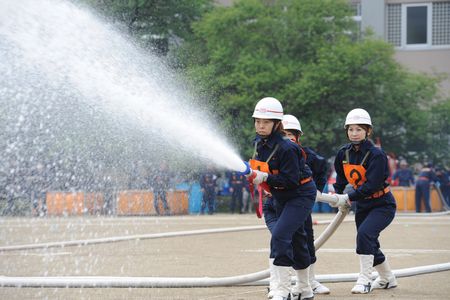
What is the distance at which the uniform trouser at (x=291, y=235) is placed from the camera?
973 centimetres

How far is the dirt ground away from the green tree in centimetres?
1101

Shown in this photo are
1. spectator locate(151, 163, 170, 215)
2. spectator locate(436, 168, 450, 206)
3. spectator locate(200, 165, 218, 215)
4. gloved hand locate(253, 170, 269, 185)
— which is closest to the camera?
gloved hand locate(253, 170, 269, 185)

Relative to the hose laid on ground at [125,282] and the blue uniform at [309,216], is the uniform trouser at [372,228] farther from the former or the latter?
the hose laid on ground at [125,282]

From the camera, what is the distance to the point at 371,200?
11461 millimetres

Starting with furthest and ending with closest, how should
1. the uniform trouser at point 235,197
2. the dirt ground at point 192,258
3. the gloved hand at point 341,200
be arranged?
the uniform trouser at point 235,197
the gloved hand at point 341,200
the dirt ground at point 192,258

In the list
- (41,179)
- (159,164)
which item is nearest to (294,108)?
(159,164)

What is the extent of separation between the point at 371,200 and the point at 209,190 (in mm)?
22132

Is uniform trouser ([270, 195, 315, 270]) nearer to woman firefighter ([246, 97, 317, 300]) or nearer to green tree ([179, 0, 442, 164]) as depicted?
woman firefighter ([246, 97, 317, 300])

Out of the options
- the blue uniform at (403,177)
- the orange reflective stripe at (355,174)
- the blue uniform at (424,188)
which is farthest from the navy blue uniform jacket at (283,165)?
the blue uniform at (403,177)

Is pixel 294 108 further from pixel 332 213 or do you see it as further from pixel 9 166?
pixel 9 166

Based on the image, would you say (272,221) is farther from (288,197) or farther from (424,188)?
(424,188)

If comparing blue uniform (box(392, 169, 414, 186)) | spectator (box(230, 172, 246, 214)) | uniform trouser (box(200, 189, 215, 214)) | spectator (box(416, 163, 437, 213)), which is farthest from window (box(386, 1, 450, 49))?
uniform trouser (box(200, 189, 215, 214))

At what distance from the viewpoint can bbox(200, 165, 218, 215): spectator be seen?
32.5 m

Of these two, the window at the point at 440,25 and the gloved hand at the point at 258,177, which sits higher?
the window at the point at 440,25
